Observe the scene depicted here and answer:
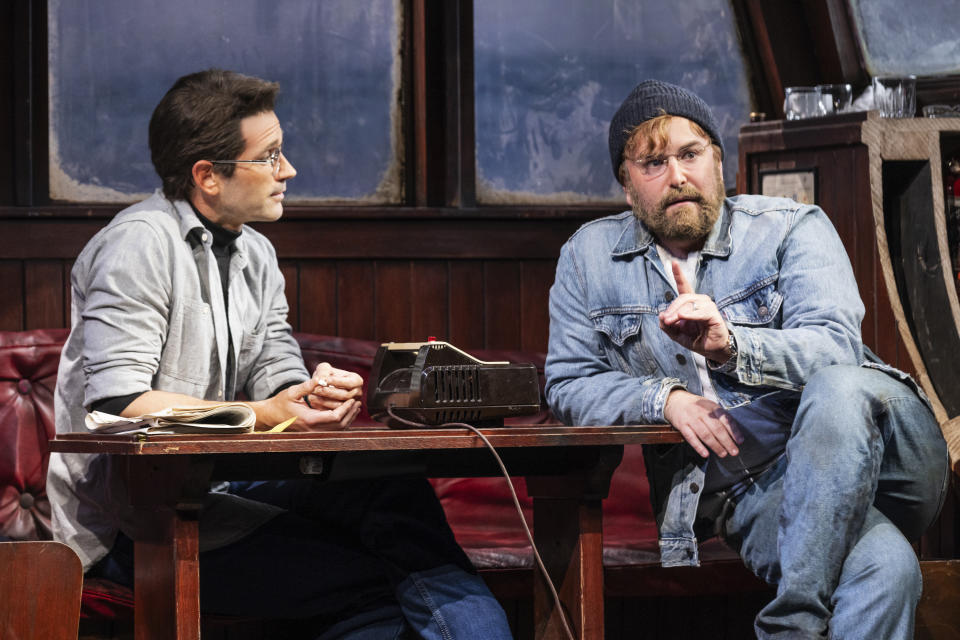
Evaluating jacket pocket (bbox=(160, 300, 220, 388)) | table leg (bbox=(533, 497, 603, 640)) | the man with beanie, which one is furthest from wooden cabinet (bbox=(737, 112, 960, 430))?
jacket pocket (bbox=(160, 300, 220, 388))

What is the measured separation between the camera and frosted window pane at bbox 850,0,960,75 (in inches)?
142

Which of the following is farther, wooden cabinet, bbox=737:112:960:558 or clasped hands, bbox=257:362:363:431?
wooden cabinet, bbox=737:112:960:558

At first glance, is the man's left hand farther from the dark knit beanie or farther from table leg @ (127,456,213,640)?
table leg @ (127,456,213,640)

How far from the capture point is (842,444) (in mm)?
1883

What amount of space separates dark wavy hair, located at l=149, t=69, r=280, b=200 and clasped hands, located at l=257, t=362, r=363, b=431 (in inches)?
24.1

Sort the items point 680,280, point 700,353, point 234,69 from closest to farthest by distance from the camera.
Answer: point 700,353
point 680,280
point 234,69

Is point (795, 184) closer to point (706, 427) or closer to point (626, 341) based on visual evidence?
point (626, 341)

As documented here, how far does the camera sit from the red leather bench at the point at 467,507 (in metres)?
2.69

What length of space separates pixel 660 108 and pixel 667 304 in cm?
41

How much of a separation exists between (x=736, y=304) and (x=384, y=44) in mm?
1775

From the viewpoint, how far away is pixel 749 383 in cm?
202

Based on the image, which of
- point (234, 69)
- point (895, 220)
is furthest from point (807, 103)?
point (234, 69)

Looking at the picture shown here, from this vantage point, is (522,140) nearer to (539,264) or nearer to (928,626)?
(539,264)

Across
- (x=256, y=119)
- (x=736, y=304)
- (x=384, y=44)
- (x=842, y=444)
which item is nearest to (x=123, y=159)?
(x=384, y=44)
